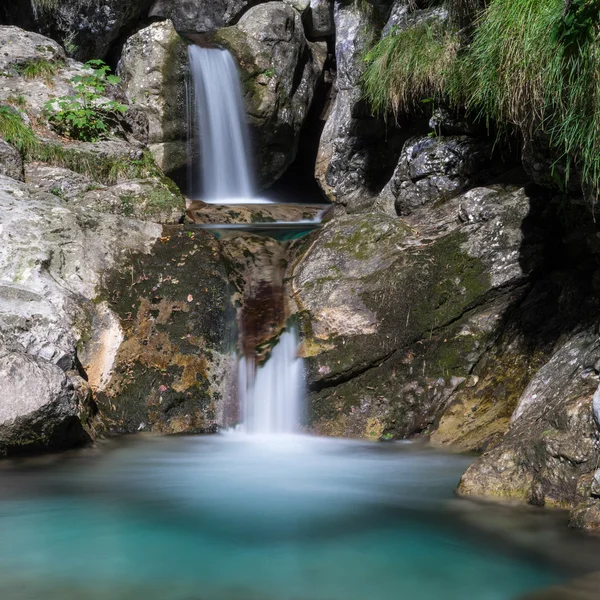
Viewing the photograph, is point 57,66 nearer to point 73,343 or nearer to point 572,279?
point 73,343

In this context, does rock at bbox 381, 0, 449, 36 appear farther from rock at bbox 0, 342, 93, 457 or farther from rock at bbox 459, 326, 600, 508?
rock at bbox 0, 342, 93, 457

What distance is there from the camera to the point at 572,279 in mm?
5391

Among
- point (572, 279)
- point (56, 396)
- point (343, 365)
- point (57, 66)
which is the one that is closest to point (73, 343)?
point (56, 396)

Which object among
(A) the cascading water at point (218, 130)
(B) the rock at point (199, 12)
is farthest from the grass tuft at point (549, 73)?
(B) the rock at point (199, 12)

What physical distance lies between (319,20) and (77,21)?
3.85 meters

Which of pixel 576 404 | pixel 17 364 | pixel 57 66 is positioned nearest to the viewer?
pixel 576 404

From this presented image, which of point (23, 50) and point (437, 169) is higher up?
point (23, 50)

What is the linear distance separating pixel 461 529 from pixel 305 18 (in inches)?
402

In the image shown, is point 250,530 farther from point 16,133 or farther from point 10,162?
point 16,133

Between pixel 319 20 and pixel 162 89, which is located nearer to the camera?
→ pixel 162 89

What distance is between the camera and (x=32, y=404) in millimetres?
4625

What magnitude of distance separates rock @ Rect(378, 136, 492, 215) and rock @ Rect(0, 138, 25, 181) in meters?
3.71

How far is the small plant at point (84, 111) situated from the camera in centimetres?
831

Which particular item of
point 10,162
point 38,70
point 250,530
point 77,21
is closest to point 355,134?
point 38,70
